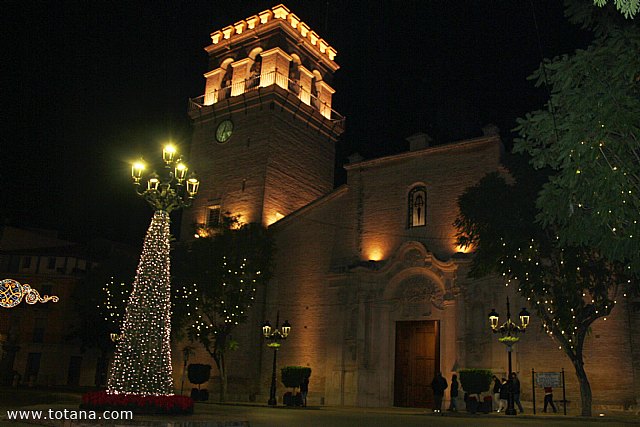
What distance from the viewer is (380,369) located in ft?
89.2

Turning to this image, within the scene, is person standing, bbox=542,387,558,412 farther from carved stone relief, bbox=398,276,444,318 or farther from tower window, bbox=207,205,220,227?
tower window, bbox=207,205,220,227

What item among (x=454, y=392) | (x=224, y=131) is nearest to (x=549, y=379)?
(x=454, y=392)

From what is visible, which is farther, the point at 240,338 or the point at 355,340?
the point at 240,338

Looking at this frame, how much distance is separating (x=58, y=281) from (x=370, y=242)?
30270mm

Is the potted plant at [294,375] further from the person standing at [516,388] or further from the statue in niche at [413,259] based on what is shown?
the person standing at [516,388]

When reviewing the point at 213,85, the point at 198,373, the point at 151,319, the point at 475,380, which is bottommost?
the point at 198,373

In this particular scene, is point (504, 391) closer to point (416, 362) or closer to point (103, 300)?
point (416, 362)

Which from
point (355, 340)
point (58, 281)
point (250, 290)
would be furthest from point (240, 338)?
point (58, 281)

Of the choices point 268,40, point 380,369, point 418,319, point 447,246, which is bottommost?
point 380,369

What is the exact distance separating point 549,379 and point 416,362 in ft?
19.7

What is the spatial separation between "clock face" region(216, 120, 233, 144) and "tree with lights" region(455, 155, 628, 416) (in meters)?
19.0

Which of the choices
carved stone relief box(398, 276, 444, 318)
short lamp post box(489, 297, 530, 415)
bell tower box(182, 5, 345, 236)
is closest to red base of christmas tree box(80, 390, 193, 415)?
short lamp post box(489, 297, 530, 415)

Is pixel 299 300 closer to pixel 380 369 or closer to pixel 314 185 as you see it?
pixel 380 369

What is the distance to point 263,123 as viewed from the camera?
34.5m
